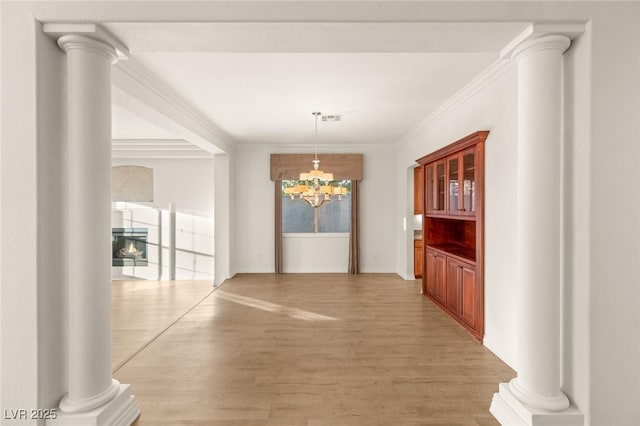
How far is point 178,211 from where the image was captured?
8.03 m

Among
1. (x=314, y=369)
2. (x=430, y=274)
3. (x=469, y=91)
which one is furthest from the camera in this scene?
(x=430, y=274)

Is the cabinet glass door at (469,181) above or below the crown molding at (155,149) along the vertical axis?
below

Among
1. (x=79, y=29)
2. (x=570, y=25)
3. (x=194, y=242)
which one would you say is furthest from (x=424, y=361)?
(x=194, y=242)

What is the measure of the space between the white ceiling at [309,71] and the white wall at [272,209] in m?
0.48

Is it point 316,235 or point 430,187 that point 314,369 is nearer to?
point 430,187

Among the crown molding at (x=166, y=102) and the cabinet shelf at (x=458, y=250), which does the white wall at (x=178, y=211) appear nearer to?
the crown molding at (x=166, y=102)

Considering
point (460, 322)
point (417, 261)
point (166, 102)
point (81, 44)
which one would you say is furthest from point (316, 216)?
point (81, 44)

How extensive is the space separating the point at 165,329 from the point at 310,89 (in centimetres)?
338

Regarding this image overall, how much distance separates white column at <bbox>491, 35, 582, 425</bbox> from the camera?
6.94 ft

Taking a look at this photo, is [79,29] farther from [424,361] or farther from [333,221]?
[333,221]

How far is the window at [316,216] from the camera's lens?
795 centimetres

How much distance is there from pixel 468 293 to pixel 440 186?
1.53 meters

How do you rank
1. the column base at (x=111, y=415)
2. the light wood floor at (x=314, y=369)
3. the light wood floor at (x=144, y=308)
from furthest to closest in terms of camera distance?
the light wood floor at (x=144, y=308) → the light wood floor at (x=314, y=369) → the column base at (x=111, y=415)

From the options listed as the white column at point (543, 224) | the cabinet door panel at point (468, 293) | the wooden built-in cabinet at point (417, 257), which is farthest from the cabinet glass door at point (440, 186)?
the white column at point (543, 224)
